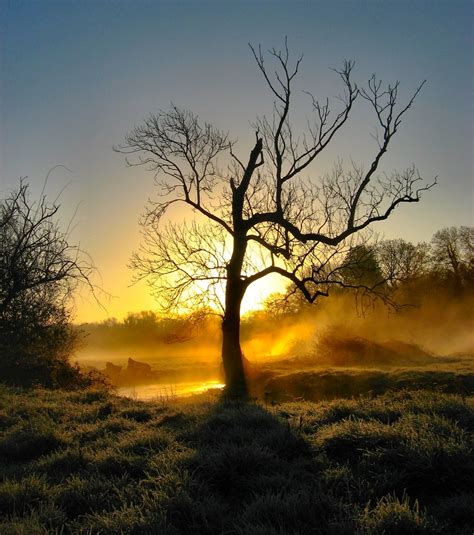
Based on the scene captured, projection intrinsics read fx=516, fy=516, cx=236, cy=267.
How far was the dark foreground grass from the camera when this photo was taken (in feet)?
13.1

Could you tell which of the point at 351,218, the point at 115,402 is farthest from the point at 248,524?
the point at 351,218

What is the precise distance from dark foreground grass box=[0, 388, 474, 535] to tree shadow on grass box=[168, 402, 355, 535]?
0.01 m

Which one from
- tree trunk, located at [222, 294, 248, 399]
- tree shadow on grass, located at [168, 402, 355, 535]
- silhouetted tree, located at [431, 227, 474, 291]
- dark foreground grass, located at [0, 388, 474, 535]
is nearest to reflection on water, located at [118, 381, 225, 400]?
tree trunk, located at [222, 294, 248, 399]

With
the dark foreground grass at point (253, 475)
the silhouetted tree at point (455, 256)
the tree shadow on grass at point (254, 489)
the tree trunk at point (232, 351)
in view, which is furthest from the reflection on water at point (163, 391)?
the silhouetted tree at point (455, 256)

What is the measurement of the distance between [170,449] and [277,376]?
48.4 feet

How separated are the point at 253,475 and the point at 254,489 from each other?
0.99ft

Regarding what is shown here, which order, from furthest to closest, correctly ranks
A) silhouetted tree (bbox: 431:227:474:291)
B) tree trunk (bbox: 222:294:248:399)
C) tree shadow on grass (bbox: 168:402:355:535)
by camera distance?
silhouetted tree (bbox: 431:227:474:291) < tree trunk (bbox: 222:294:248:399) < tree shadow on grass (bbox: 168:402:355:535)

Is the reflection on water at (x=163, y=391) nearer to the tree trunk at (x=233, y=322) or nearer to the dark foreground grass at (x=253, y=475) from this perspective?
the tree trunk at (x=233, y=322)

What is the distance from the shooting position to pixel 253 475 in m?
5.05

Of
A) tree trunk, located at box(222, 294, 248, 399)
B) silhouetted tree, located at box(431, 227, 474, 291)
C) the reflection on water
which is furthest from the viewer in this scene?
silhouetted tree, located at box(431, 227, 474, 291)

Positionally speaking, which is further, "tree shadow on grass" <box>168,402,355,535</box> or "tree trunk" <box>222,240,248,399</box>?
"tree trunk" <box>222,240,248,399</box>

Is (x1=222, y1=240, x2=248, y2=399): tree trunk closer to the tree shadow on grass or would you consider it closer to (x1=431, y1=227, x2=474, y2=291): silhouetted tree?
the tree shadow on grass

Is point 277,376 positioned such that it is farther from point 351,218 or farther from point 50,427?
point 50,427

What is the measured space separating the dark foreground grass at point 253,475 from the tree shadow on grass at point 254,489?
0.04 ft
